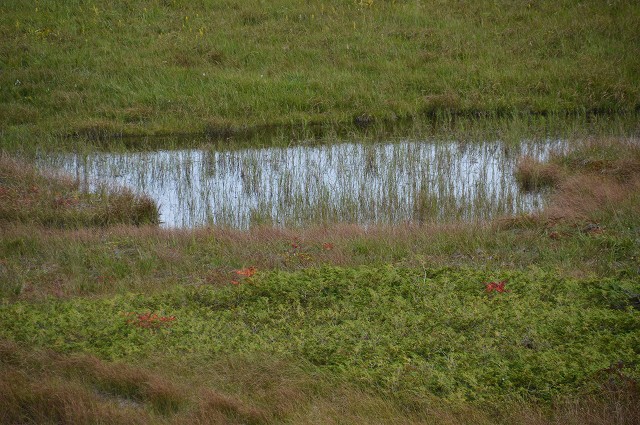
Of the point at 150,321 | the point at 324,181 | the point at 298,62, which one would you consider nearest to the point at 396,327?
the point at 150,321

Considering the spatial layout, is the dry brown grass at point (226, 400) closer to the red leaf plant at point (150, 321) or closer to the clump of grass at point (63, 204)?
the red leaf plant at point (150, 321)

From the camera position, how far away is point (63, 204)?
11.1m

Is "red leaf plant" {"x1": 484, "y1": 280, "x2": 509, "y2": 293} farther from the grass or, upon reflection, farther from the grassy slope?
the grassy slope

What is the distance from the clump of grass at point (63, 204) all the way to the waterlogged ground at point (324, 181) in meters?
0.43

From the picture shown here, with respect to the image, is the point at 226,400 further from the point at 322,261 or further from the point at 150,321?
the point at 322,261

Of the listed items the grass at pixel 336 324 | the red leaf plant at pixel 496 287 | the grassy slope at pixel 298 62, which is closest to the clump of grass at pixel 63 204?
the grass at pixel 336 324

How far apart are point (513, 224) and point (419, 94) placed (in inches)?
355

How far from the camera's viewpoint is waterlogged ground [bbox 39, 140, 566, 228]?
11.0m

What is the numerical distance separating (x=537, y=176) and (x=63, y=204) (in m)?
7.13

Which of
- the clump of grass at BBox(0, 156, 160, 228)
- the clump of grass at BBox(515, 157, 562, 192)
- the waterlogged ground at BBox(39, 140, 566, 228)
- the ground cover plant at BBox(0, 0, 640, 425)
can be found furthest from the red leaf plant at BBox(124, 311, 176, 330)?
the clump of grass at BBox(515, 157, 562, 192)

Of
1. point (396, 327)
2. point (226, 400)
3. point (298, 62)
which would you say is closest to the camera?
point (226, 400)

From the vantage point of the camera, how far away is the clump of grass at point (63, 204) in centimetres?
1073

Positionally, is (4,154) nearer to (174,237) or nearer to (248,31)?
(174,237)

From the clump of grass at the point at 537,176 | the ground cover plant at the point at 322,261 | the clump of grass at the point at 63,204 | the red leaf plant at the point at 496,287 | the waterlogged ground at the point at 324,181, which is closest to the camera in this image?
the ground cover plant at the point at 322,261
